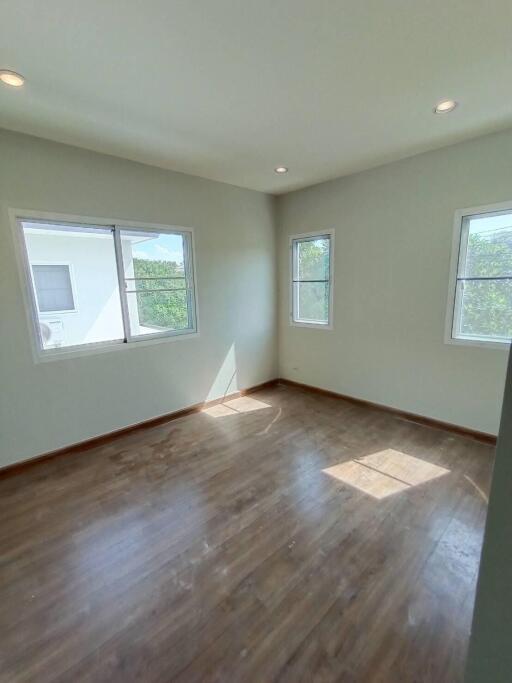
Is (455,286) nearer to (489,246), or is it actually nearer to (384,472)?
(489,246)

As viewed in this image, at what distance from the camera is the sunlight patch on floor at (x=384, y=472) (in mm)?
2350

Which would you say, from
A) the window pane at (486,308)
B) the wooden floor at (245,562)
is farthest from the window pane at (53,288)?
the window pane at (486,308)

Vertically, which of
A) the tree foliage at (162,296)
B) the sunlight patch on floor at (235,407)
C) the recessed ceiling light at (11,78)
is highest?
the recessed ceiling light at (11,78)

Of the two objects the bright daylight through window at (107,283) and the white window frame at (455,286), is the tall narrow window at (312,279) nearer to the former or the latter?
the white window frame at (455,286)

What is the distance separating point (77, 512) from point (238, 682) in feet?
5.06

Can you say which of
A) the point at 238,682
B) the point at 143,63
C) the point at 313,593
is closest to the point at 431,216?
the point at 143,63

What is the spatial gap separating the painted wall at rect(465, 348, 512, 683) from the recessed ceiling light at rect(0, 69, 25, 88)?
106 inches

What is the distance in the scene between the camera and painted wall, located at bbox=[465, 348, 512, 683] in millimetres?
674

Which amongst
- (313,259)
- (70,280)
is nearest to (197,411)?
(70,280)

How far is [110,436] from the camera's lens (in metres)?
3.17

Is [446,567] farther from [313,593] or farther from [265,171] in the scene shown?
[265,171]

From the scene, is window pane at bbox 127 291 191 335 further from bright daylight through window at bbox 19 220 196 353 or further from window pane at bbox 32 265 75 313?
window pane at bbox 32 265 75 313

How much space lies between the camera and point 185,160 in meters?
3.05

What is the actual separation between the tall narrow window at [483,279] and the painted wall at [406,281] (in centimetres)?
11
